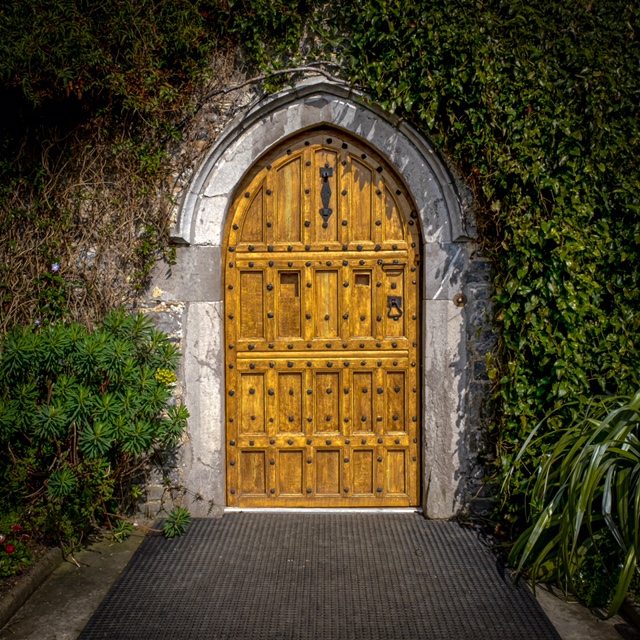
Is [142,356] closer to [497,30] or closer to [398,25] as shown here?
[398,25]

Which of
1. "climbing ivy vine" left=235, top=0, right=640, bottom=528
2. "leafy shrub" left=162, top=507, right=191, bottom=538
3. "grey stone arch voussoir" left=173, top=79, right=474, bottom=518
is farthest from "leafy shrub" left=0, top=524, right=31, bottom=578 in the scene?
"climbing ivy vine" left=235, top=0, right=640, bottom=528

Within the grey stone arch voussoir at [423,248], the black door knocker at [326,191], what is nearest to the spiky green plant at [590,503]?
the grey stone arch voussoir at [423,248]

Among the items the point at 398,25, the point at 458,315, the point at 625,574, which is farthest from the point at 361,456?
the point at 398,25

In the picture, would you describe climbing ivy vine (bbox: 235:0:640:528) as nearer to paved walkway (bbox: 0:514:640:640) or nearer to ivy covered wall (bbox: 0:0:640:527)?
ivy covered wall (bbox: 0:0:640:527)

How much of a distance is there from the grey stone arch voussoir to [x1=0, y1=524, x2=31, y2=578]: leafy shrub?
1.11m

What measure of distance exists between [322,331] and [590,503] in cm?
214

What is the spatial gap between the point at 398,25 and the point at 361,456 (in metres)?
2.96

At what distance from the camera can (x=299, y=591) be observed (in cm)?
382

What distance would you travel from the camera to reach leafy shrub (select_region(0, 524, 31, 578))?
12.7 ft

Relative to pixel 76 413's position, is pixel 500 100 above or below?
above

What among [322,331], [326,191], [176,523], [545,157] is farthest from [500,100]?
[176,523]

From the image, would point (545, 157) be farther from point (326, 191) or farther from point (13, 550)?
point (13, 550)

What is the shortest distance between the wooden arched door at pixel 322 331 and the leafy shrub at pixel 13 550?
1400 mm

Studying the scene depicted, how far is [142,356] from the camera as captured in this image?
174 inches
